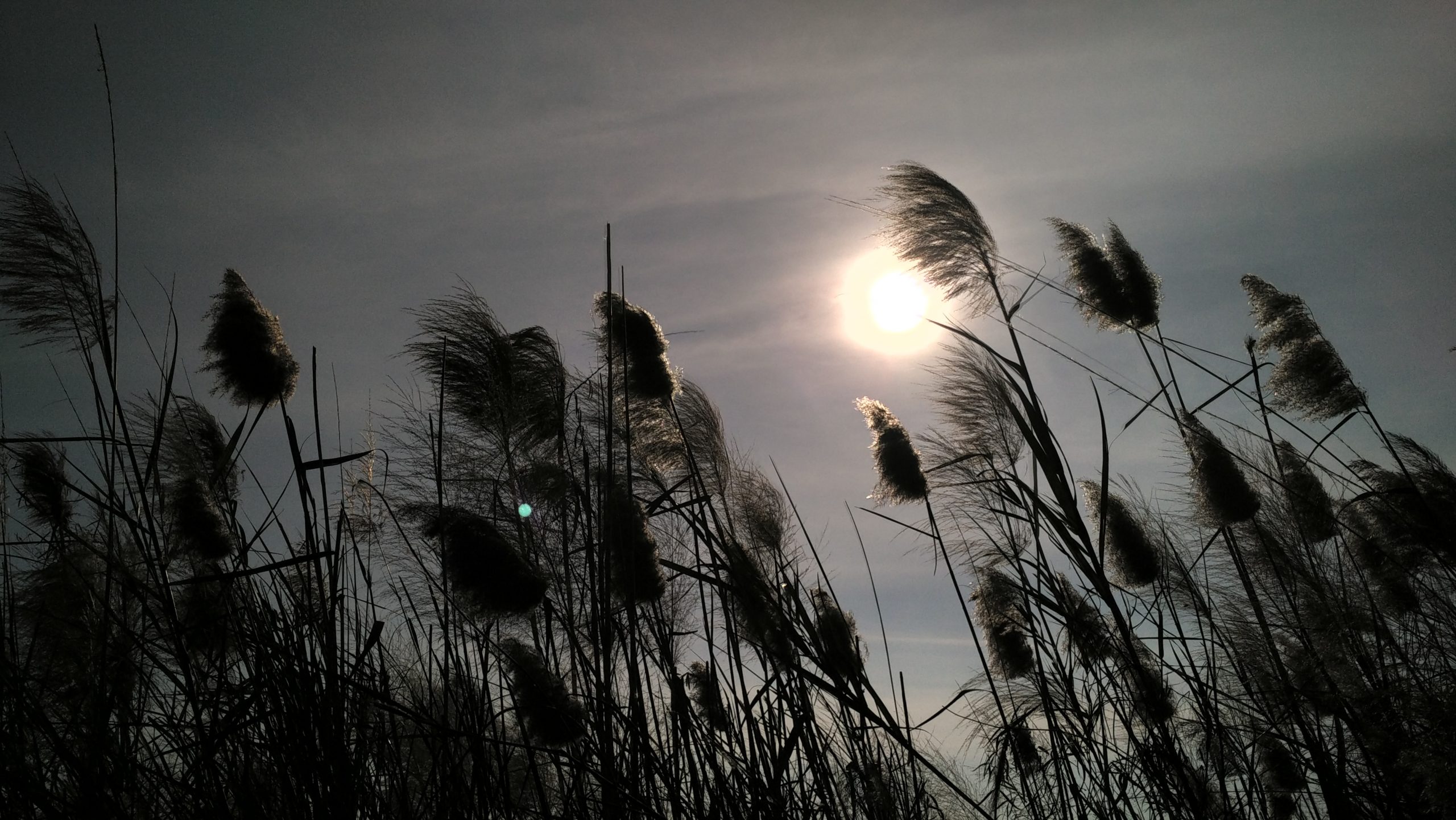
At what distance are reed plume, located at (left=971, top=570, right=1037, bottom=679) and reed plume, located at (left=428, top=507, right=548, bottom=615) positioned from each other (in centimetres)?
136

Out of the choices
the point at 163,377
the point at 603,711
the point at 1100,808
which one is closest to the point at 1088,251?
the point at 1100,808

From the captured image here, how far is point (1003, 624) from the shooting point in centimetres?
412

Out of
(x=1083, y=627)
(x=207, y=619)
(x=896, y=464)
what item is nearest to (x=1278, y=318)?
(x=896, y=464)

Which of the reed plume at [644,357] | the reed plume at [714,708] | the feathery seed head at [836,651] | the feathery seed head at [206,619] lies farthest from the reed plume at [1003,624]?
the feathery seed head at [206,619]

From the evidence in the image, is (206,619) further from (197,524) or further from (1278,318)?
(1278,318)

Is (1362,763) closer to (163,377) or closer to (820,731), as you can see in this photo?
(820,731)

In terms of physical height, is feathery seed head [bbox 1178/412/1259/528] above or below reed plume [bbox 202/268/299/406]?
below

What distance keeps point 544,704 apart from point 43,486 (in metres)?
3.04

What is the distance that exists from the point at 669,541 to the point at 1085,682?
5.05 ft

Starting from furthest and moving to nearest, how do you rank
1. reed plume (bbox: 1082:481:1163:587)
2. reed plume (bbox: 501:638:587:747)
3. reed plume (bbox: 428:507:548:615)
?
1. reed plume (bbox: 1082:481:1163:587)
2. reed plume (bbox: 428:507:548:615)
3. reed plume (bbox: 501:638:587:747)

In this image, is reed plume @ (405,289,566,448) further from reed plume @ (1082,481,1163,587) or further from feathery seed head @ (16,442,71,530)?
reed plume @ (1082,481,1163,587)

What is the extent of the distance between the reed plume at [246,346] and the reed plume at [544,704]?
147 cm

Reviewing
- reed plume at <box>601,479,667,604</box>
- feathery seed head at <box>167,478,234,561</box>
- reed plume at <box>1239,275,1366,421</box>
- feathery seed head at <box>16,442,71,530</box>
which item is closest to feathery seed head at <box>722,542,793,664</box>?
reed plume at <box>601,479,667,604</box>

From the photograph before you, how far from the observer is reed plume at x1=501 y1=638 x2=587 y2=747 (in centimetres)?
196
